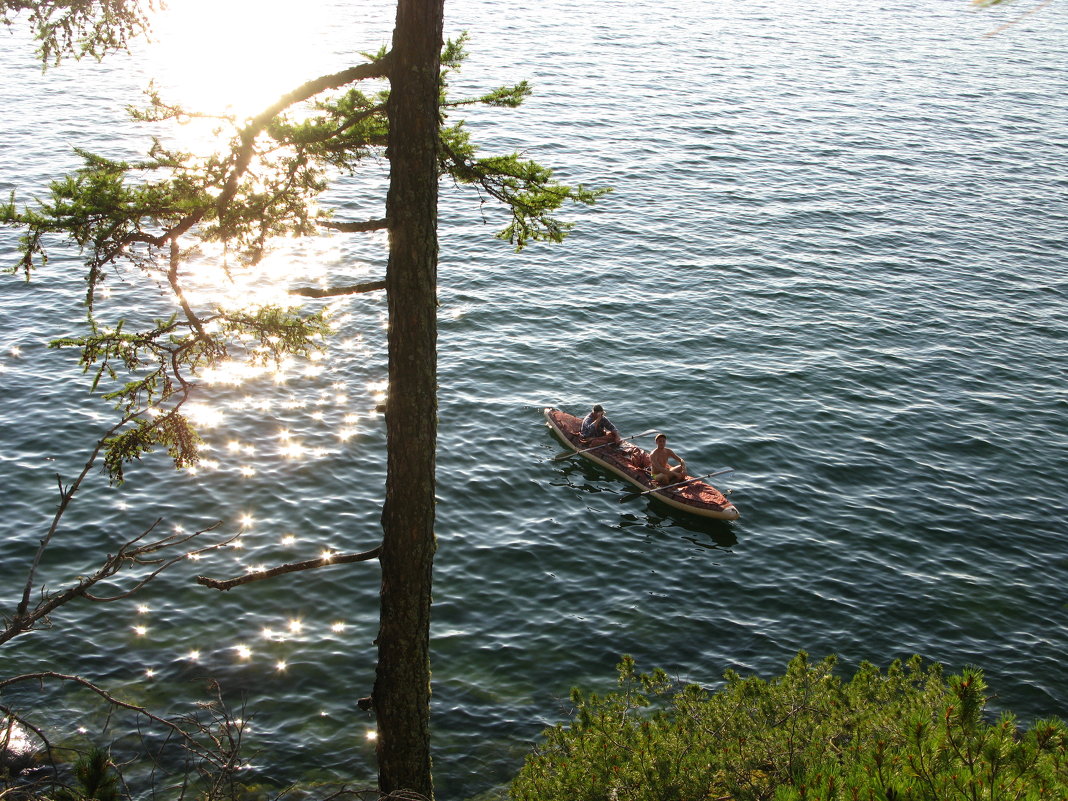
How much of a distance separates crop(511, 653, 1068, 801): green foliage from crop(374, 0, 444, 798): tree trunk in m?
1.44

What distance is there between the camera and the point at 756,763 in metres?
9.12

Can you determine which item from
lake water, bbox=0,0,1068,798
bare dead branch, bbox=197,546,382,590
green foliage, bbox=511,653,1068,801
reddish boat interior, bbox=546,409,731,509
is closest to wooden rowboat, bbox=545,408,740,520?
reddish boat interior, bbox=546,409,731,509

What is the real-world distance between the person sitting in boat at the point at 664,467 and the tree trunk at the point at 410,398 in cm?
1154

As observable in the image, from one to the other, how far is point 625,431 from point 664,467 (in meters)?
2.50

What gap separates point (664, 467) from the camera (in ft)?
68.7

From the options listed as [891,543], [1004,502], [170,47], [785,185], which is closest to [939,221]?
[785,185]

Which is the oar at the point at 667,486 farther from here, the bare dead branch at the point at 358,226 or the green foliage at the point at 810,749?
the bare dead branch at the point at 358,226

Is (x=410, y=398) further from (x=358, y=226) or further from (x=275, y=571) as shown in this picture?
(x=275, y=571)

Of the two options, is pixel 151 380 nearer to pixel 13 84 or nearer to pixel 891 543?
pixel 891 543

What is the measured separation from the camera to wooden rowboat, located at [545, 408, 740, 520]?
19969 mm

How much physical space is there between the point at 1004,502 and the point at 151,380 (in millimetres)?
18278

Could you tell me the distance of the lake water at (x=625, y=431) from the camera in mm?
15883

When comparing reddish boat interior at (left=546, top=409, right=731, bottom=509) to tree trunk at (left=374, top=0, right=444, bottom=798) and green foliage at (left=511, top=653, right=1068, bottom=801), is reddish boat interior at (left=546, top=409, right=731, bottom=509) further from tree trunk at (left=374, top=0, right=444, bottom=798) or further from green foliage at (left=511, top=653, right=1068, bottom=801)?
tree trunk at (left=374, top=0, right=444, bottom=798)

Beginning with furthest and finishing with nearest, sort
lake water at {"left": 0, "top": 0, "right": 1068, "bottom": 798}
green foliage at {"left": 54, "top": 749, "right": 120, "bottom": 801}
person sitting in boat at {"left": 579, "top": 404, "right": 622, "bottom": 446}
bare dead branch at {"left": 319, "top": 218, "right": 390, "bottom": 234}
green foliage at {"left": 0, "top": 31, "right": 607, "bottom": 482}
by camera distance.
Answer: person sitting in boat at {"left": 579, "top": 404, "right": 622, "bottom": 446} < lake water at {"left": 0, "top": 0, "right": 1068, "bottom": 798} < green foliage at {"left": 0, "top": 31, "right": 607, "bottom": 482} < bare dead branch at {"left": 319, "top": 218, "right": 390, "bottom": 234} < green foliage at {"left": 54, "top": 749, "right": 120, "bottom": 801}
